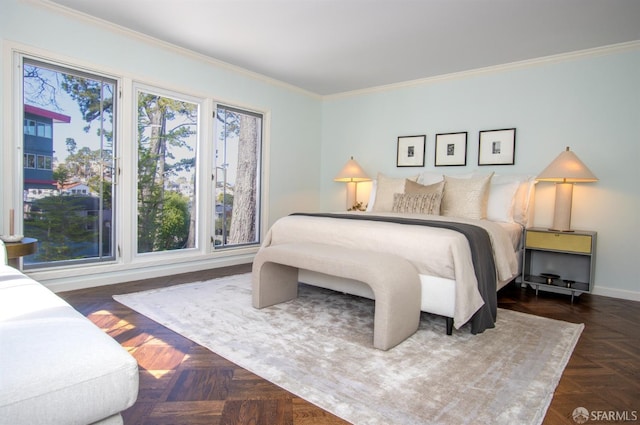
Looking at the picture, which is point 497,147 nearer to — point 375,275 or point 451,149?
point 451,149

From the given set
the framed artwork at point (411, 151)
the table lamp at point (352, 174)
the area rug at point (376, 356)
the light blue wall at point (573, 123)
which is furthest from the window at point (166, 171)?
the light blue wall at point (573, 123)

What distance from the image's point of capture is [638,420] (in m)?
1.59

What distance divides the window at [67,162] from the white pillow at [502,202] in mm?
3886

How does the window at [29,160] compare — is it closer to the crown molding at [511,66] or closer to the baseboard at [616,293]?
the crown molding at [511,66]

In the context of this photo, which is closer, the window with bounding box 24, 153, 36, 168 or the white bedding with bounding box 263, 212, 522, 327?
the white bedding with bounding box 263, 212, 522, 327

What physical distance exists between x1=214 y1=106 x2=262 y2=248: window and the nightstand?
11.0 ft

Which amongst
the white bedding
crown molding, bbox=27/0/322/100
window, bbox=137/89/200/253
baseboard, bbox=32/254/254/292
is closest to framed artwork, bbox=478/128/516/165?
the white bedding

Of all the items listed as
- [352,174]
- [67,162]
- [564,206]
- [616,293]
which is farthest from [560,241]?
[67,162]

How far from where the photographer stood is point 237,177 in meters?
4.85

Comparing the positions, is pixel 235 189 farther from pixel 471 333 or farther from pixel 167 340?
pixel 471 333

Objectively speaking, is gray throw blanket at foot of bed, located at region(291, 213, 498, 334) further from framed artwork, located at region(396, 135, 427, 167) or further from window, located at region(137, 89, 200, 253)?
window, located at region(137, 89, 200, 253)

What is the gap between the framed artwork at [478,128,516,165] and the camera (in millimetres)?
4223

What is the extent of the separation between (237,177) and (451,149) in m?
2.79

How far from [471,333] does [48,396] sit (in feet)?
7.82
